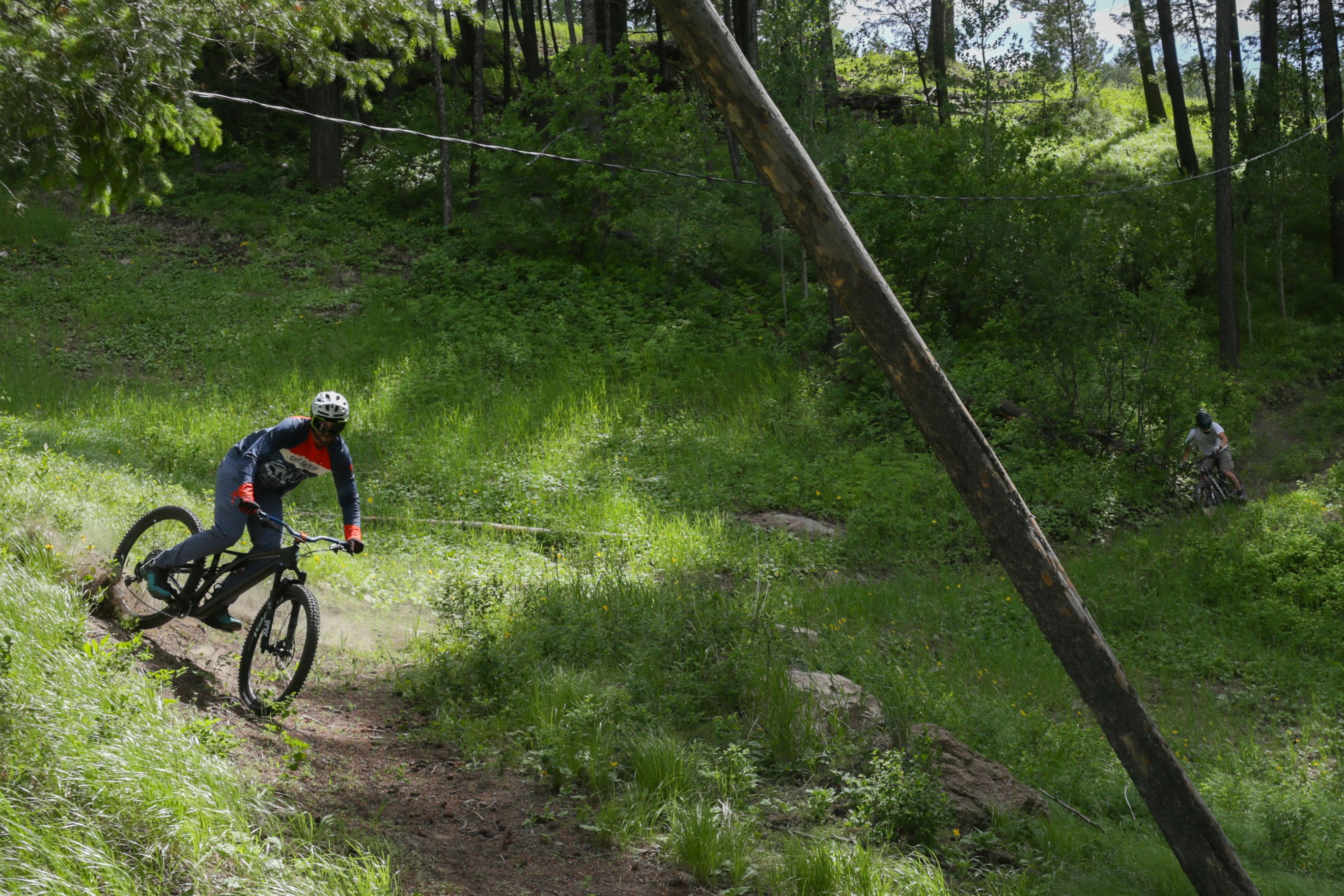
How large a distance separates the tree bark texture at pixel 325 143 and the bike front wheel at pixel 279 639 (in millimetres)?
19753

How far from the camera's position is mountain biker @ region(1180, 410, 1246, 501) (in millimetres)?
14273

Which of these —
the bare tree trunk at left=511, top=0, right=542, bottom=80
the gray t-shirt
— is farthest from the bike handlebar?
the bare tree trunk at left=511, top=0, right=542, bottom=80

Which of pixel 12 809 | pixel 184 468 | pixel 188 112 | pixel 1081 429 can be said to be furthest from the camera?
pixel 1081 429

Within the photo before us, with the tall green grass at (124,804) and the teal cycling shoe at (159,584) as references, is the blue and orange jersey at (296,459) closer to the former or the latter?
the teal cycling shoe at (159,584)

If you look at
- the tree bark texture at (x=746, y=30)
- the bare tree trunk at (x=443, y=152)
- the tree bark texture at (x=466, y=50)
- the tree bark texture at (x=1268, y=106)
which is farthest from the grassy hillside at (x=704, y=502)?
the tree bark texture at (x=466, y=50)

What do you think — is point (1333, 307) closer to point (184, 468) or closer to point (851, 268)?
point (851, 268)

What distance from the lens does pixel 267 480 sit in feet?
20.9

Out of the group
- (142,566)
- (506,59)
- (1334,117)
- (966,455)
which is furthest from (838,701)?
(506,59)

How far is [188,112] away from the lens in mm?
8016

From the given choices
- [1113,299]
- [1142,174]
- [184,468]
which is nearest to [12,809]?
[184,468]

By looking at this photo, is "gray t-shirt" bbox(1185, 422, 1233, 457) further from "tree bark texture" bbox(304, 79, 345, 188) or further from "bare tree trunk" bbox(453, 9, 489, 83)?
"bare tree trunk" bbox(453, 9, 489, 83)

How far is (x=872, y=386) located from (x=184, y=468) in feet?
37.0

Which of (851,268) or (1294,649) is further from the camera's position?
(1294,649)

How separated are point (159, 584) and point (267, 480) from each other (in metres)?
1.05
